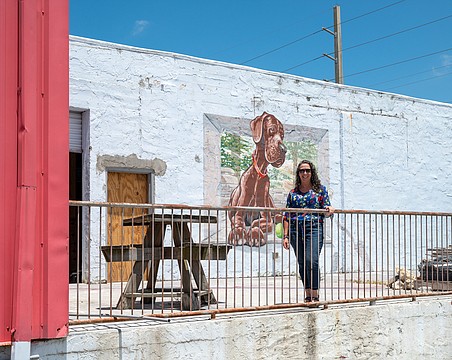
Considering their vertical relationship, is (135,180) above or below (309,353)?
above

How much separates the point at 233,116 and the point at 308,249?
6.62 m

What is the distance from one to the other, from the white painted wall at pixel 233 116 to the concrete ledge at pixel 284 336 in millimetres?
5879

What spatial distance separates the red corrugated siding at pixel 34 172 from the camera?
19.4ft

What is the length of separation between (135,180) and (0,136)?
24.9 feet

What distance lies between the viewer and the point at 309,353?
25.8ft

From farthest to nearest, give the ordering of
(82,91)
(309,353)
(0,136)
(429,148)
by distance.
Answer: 1. (429,148)
2. (82,91)
3. (309,353)
4. (0,136)

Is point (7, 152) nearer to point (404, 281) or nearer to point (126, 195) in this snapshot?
point (404, 281)

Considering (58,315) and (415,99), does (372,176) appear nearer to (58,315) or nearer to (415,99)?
(415,99)

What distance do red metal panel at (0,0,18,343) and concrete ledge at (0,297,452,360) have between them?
0.42 meters

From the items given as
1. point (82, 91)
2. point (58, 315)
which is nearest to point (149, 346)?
point (58, 315)

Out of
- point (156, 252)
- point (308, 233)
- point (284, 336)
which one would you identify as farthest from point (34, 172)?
point (308, 233)

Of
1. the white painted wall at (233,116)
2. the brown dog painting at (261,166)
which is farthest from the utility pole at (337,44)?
the brown dog painting at (261,166)

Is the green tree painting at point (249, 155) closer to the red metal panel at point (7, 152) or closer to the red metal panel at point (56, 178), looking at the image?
the red metal panel at point (56, 178)

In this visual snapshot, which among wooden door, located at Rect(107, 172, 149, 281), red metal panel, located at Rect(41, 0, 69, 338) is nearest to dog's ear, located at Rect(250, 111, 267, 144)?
wooden door, located at Rect(107, 172, 149, 281)
